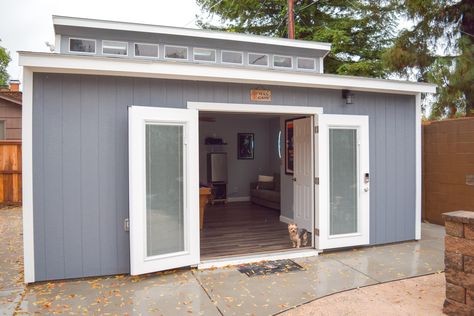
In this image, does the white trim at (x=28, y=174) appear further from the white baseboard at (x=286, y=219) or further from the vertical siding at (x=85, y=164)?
the white baseboard at (x=286, y=219)

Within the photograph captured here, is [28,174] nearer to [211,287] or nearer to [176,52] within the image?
[211,287]

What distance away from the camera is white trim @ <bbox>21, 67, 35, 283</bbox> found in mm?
4141

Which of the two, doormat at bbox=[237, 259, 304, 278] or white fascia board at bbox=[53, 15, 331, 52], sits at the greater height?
white fascia board at bbox=[53, 15, 331, 52]

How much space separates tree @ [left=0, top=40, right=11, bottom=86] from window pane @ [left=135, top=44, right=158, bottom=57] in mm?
23699

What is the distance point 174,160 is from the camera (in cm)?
459

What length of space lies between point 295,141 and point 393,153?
1.72m

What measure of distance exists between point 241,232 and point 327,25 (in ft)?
35.4

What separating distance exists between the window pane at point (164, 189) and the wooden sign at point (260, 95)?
114 centimetres

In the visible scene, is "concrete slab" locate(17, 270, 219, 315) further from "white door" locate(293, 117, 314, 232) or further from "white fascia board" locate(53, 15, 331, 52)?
"white fascia board" locate(53, 15, 331, 52)

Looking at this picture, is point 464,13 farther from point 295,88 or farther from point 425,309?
point 425,309

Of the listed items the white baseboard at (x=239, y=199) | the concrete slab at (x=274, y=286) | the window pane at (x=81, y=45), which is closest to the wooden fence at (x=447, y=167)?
the concrete slab at (x=274, y=286)

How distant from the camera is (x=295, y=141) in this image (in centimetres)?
697

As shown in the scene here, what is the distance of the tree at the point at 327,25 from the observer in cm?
1408

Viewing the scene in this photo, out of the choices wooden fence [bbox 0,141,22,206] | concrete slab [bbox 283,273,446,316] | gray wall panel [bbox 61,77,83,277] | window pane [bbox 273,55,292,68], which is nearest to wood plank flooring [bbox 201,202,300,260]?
gray wall panel [bbox 61,77,83,277]
